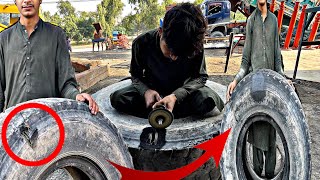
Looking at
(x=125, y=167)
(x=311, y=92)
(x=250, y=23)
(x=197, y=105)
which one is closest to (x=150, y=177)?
(x=125, y=167)

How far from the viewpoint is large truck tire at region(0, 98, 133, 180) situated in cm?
109

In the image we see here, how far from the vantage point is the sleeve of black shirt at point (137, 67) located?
7.82 feet

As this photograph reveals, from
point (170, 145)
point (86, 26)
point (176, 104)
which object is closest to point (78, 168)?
point (170, 145)

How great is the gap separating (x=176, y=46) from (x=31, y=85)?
917 mm

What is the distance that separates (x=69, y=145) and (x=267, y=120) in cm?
101

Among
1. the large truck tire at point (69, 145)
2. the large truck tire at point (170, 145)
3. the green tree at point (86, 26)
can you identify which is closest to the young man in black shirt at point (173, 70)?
the large truck tire at point (170, 145)

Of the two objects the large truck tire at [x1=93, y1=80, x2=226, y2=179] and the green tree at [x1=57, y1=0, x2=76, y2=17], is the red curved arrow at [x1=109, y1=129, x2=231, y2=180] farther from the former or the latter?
the green tree at [x1=57, y1=0, x2=76, y2=17]

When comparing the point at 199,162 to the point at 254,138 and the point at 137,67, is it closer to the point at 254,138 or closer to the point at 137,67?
the point at 254,138

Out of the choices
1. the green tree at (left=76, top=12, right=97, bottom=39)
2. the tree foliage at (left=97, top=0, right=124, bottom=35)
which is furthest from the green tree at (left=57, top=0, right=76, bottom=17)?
the tree foliage at (left=97, top=0, right=124, bottom=35)

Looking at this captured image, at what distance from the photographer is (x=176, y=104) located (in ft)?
7.41

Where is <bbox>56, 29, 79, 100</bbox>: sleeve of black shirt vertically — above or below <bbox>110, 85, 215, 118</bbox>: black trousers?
above

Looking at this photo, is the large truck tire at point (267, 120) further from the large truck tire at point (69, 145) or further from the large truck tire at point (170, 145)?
the large truck tire at point (69, 145)

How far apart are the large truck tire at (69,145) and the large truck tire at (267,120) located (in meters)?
0.62

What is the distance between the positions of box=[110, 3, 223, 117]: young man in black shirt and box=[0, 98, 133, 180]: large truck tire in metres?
0.71
